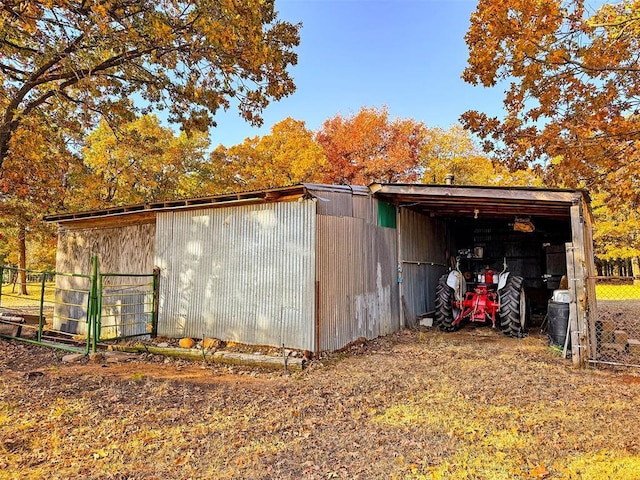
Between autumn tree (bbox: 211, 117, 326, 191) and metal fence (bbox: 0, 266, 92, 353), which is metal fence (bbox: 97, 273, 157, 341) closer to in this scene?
metal fence (bbox: 0, 266, 92, 353)

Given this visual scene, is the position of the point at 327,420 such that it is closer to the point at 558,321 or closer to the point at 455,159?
the point at 558,321

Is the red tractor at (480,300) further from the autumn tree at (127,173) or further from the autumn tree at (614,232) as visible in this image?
the autumn tree at (614,232)

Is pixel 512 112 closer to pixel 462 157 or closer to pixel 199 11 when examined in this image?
pixel 199 11

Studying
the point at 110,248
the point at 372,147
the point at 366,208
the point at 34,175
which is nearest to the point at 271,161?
the point at 372,147

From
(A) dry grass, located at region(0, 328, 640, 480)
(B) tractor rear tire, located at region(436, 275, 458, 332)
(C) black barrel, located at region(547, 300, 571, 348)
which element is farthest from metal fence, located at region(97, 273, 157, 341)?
(C) black barrel, located at region(547, 300, 571, 348)

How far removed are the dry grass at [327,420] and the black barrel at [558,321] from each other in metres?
0.68

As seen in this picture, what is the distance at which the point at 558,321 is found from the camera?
269 inches

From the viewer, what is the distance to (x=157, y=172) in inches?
677

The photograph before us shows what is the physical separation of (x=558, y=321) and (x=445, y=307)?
263 centimetres

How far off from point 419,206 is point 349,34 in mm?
5203

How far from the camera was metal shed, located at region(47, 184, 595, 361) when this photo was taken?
21.9ft

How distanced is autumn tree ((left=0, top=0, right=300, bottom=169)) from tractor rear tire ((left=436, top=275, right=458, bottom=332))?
5.48 metres

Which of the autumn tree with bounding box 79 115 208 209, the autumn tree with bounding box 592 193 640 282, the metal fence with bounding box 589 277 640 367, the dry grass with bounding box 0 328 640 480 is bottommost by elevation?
the dry grass with bounding box 0 328 640 480

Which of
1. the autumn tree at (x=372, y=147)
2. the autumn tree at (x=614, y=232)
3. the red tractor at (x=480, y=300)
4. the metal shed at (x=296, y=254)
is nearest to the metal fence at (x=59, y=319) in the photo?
the metal shed at (x=296, y=254)
